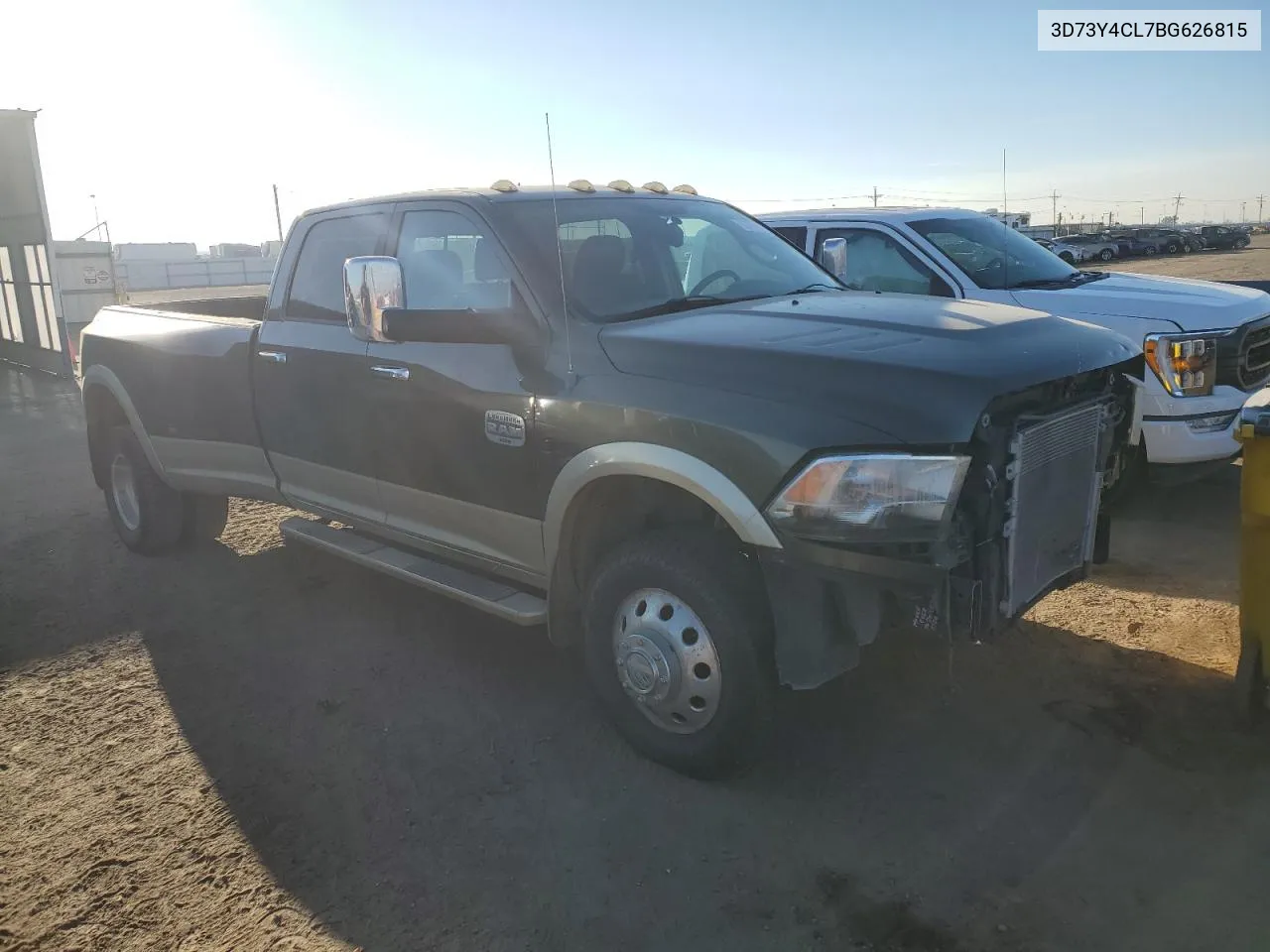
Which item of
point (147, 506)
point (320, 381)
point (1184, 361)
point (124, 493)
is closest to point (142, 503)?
point (147, 506)

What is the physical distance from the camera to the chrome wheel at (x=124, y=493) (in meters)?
6.21

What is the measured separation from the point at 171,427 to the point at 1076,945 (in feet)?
16.6

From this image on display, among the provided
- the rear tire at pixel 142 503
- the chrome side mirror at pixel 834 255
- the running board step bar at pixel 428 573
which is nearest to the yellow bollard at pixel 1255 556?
the chrome side mirror at pixel 834 255

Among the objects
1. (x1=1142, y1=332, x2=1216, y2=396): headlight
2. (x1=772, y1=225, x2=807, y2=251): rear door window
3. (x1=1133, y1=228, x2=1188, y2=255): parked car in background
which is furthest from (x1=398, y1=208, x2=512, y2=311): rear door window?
(x1=1133, y1=228, x2=1188, y2=255): parked car in background

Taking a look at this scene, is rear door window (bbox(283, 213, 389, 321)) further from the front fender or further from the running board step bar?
the front fender

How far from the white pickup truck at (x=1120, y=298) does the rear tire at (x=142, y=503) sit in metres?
4.17

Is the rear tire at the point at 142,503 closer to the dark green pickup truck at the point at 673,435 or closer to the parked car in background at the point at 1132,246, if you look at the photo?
the dark green pickup truck at the point at 673,435

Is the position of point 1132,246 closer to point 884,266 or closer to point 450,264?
point 884,266

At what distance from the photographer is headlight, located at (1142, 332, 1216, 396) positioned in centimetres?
566

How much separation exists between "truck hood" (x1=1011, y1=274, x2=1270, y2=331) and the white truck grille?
2918 mm

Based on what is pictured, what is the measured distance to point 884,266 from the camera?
676 cm

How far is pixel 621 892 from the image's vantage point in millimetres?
2865

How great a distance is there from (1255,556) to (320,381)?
152 inches

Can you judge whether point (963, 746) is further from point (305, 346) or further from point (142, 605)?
point (142, 605)
